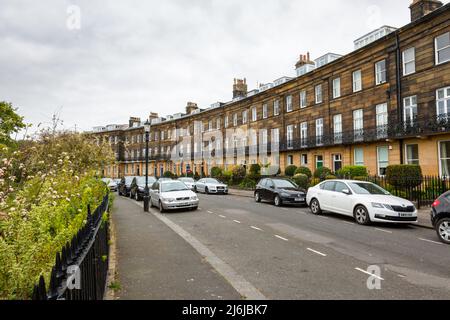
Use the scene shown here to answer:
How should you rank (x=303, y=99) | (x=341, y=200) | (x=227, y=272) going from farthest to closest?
(x=303, y=99) → (x=341, y=200) → (x=227, y=272)

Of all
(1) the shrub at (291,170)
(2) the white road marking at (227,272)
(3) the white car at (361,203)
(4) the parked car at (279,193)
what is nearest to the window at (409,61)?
(1) the shrub at (291,170)

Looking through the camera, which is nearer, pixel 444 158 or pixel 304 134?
pixel 444 158

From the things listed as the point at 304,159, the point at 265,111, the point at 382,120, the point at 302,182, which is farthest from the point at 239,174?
the point at 382,120

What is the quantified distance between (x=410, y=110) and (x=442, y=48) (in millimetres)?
4374

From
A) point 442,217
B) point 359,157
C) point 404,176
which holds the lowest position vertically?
point 442,217

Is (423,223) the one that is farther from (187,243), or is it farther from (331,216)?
(187,243)

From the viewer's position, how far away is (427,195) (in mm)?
15586

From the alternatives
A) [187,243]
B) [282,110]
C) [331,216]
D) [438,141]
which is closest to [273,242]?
[187,243]

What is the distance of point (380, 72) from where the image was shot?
2423 centimetres

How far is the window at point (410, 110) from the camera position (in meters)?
21.3

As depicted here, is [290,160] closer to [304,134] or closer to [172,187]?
[304,134]

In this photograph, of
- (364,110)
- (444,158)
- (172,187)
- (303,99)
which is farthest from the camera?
(303,99)

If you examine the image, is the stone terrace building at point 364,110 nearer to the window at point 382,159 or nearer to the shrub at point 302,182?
the window at point 382,159

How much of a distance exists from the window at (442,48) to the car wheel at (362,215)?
15232 mm
